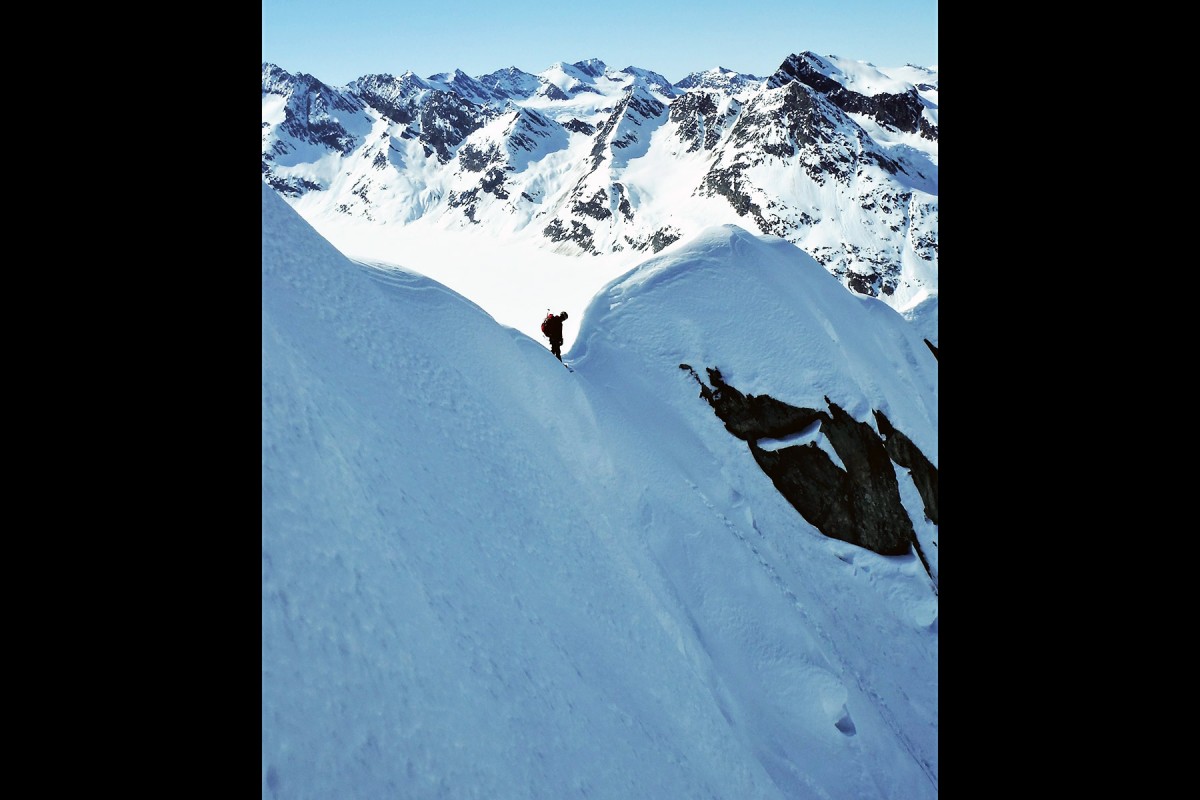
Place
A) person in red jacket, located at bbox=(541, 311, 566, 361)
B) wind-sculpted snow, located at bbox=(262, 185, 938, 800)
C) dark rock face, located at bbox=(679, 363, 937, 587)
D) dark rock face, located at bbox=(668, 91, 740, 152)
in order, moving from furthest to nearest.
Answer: dark rock face, located at bbox=(668, 91, 740, 152)
person in red jacket, located at bbox=(541, 311, 566, 361)
dark rock face, located at bbox=(679, 363, 937, 587)
wind-sculpted snow, located at bbox=(262, 185, 938, 800)

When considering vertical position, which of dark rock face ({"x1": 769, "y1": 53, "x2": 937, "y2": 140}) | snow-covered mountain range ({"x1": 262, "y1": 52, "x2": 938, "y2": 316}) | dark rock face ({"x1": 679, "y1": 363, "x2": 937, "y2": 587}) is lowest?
dark rock face ({"x1": 679, "y1": 363, "x2": 937, "y2": 587})

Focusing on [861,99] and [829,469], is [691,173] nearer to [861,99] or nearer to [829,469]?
[861,99]

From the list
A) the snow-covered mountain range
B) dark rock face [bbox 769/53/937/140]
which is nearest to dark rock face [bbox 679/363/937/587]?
the snow-covered mountain range

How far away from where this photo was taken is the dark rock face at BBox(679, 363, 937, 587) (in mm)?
12695

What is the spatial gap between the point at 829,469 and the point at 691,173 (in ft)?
402

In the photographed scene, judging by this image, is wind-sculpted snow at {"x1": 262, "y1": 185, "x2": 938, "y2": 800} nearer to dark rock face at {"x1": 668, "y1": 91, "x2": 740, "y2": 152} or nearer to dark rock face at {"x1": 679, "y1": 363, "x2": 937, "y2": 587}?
dark rock face at {"x1": 679, "y1": 363, "x2": 937, "y2": 587}

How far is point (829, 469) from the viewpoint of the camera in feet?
42.3

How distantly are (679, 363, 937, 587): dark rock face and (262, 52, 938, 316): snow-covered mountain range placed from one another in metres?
51.7

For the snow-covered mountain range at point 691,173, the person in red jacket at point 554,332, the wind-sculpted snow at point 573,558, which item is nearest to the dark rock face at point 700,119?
the snow-covered mountain range at point 691,173

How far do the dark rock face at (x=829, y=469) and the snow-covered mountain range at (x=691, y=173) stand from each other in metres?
51.7

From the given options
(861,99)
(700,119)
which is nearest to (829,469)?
(861,99)

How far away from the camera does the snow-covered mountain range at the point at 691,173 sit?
97812 mm

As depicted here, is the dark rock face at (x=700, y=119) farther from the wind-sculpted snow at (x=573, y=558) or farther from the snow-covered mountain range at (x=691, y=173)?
the wind-sculpted snow at (x=573, y=558)
